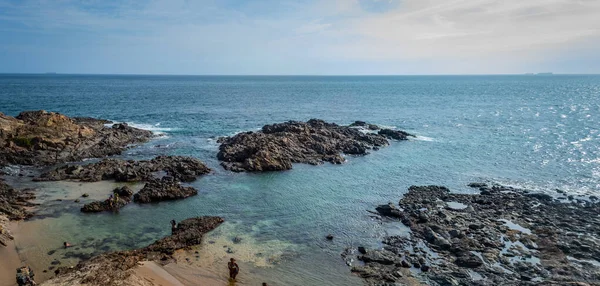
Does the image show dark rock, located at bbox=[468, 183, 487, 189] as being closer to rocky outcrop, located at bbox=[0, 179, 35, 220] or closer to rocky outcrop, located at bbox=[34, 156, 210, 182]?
rocky outcrop, located at bbox=[34, 156, 210, 182]

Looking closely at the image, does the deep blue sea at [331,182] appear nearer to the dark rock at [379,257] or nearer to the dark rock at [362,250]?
the dark rock at [362,250]

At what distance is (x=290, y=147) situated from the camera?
53312mm

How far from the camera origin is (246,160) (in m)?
46.7

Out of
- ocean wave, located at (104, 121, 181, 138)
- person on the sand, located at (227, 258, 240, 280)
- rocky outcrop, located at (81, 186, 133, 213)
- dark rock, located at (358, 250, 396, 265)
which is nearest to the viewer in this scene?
person on the sand, located at (227, 258, 240, 280)

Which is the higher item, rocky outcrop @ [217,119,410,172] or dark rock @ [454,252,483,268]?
rocky outcrop @ [217,119,410,172]

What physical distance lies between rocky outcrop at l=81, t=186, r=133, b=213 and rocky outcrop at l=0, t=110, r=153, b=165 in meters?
17.5

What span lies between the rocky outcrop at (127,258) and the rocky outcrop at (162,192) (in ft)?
20.7

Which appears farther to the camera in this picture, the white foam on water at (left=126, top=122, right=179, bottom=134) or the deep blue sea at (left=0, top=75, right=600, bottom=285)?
the white foam on water at (left=126, top=122, right=179, bottom=134)

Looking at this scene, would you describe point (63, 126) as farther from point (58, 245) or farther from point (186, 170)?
point (58, 245)

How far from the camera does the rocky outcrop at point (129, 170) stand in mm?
40625

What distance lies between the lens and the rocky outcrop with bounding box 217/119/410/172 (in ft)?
155

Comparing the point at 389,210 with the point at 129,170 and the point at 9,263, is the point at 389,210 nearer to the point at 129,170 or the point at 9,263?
the point at 9,263

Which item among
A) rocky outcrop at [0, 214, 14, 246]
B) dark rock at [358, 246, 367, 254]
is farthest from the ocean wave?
dark rock at [358, 246, 367, 254]

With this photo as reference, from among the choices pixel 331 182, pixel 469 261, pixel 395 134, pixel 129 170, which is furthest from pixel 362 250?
pixel 395 134
